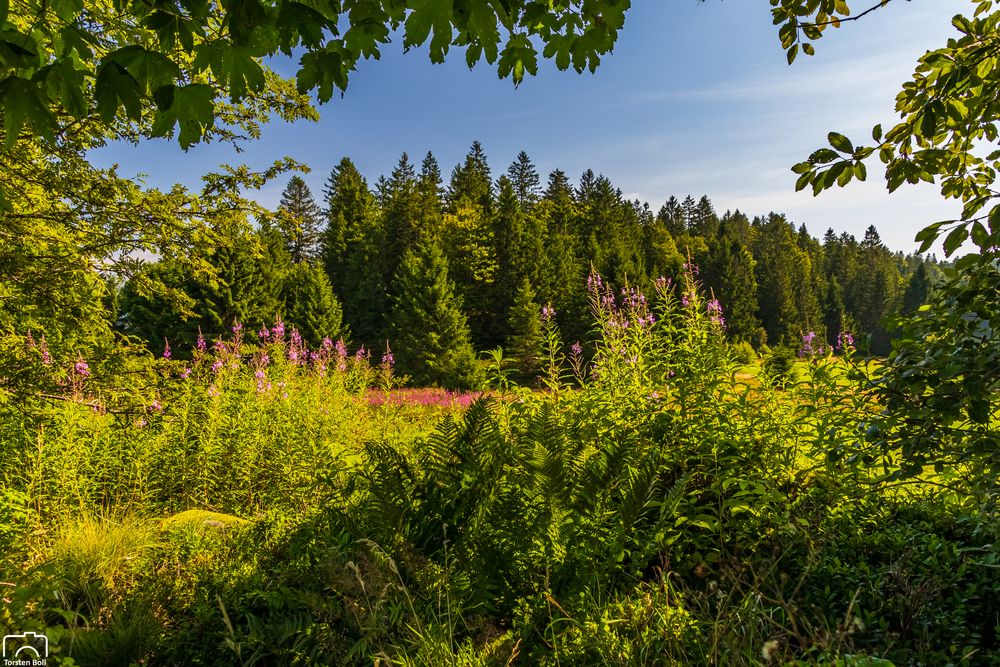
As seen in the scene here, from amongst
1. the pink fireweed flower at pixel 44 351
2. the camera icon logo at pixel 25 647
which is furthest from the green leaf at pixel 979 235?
the pink fireweed flower at pixel 44 351

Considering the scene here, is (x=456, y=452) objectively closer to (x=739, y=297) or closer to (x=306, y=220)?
(x=306, y=220)

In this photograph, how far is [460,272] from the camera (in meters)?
36.2

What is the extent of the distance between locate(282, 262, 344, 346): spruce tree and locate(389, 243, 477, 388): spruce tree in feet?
16.7

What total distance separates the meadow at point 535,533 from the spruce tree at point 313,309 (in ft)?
83.1

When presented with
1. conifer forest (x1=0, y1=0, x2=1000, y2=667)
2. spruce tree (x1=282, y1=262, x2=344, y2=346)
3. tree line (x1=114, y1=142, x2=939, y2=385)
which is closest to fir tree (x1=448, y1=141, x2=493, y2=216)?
tree line (x1=114, y1=142, x2=939, y2=385)

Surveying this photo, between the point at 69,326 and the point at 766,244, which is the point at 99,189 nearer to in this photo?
the point at 69,326

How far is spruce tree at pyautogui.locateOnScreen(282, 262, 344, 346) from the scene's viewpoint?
2872 cm

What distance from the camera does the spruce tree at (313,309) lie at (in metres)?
28.7

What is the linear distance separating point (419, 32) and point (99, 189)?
3.91 metres

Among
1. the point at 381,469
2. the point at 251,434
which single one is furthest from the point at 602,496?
the point at 251,434

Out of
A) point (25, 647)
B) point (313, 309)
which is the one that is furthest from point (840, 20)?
point (313, 309)

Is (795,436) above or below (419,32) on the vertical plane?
below

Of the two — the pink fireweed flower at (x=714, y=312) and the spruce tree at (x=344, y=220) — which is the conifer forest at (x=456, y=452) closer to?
the pink fireweed flower at (x=714, y=312)

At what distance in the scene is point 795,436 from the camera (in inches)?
123
